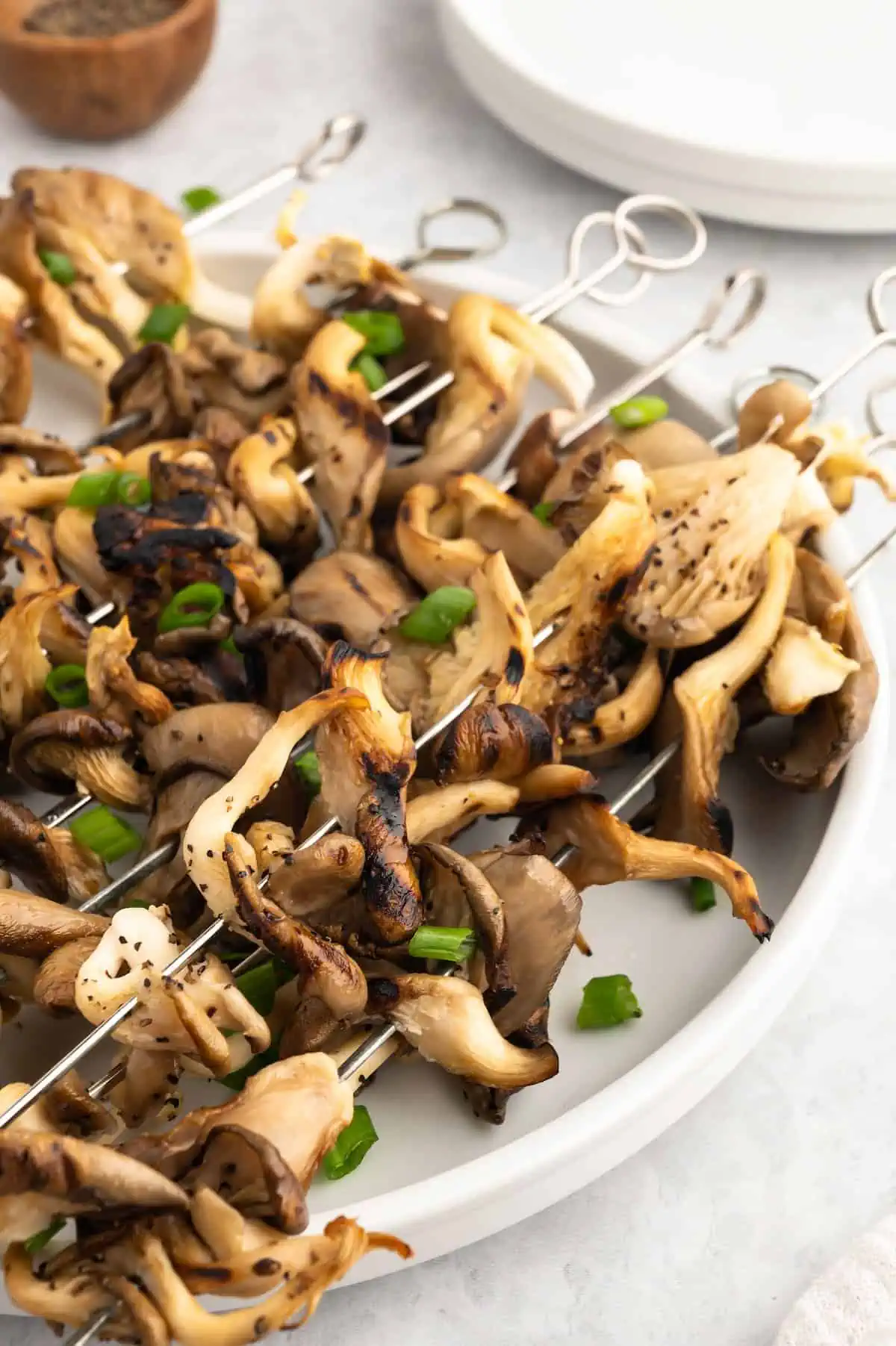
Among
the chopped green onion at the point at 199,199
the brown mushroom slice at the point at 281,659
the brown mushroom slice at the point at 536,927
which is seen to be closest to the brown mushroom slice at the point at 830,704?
the brown mushroom slice at the point at 536,927

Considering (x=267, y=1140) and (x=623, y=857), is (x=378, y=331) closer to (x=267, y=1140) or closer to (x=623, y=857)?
(x=623, y=857)

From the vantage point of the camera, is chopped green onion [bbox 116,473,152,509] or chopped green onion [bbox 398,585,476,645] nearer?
chopped green onion [bbox 398,585,476,645]

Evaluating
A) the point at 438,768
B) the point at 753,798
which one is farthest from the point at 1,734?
the point at 753,798

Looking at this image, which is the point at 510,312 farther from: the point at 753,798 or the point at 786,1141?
the point at 786,1141

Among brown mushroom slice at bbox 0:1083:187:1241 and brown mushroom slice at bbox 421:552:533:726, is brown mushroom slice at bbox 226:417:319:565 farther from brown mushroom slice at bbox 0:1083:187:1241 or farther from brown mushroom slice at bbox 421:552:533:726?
brown mushroom slice at bbox 0:1083:187:1241

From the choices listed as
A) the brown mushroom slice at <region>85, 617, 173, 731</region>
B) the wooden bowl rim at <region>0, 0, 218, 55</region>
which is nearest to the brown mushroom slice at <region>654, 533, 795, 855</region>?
the brown mushroom slice at <region>85, 617, 173, 731</region>

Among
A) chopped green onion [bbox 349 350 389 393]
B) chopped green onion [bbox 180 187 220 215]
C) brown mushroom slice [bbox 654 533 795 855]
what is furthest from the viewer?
chopped green onion [bbox 180 187 220 215]

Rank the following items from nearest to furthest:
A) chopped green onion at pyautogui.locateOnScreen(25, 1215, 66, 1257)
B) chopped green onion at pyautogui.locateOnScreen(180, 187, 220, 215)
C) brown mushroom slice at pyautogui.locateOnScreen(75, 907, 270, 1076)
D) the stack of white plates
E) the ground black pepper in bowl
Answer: chopped green onion at pyautogui.locateOnScreen(25, 1215, 66, 1257) → brown mushroom slice at pyautogui.locateOnScreen(75, 907, 270, 1076) → chopped green onion at pyautogui.locateOnScreen(180, 187, 220, 215) → the stack of white plates → the ground black pepper in bowl
